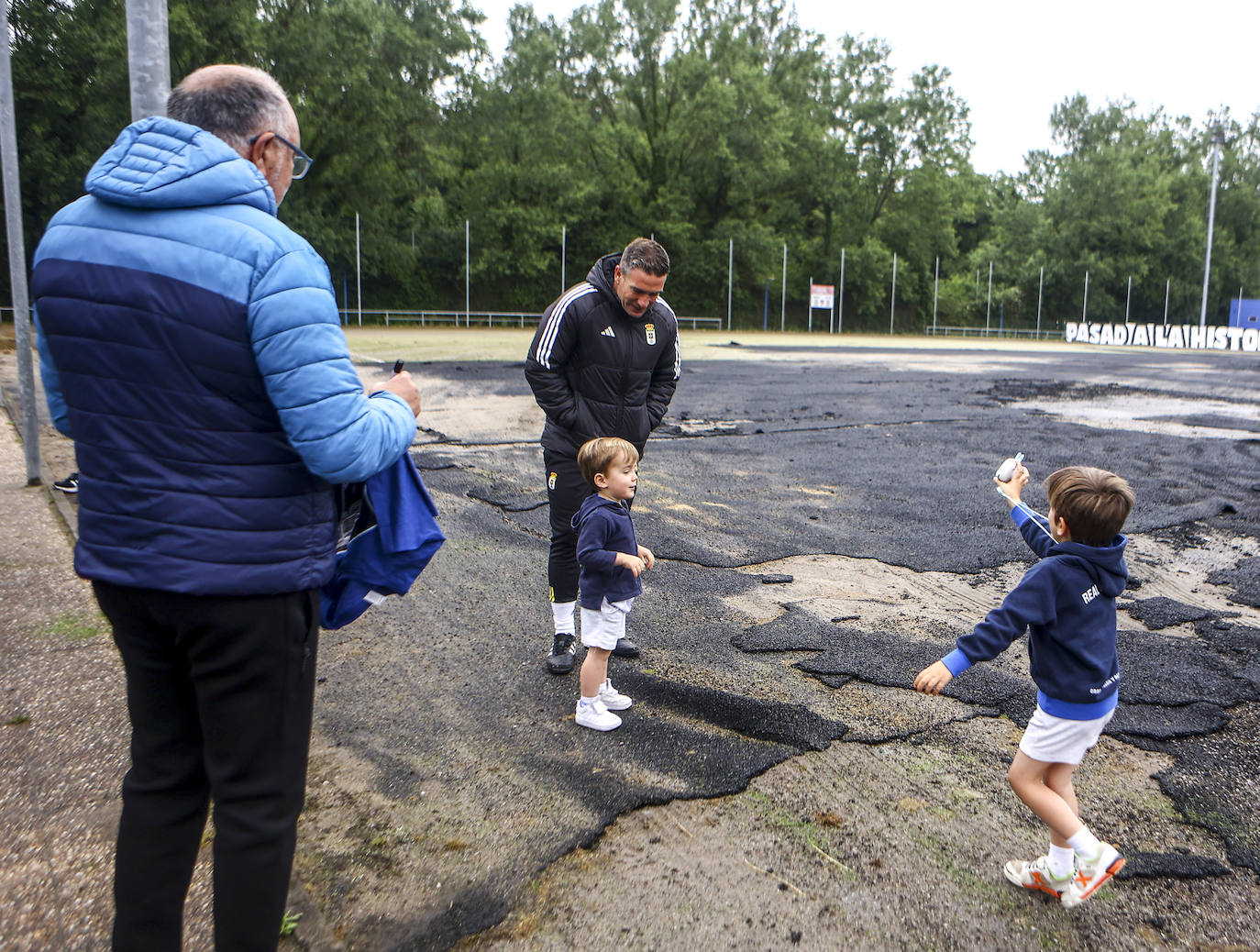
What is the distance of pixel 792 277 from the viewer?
187 feet

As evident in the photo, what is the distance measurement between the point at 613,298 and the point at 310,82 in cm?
4331

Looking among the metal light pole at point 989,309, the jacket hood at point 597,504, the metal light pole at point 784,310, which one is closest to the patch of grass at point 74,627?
the jacket hood at point 597,504

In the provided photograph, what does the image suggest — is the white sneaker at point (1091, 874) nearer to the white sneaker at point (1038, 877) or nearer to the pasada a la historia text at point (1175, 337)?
the white sneaker at point (1038, 877)

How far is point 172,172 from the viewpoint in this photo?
1.83m

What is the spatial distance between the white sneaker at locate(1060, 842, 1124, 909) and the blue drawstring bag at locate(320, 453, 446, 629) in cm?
199

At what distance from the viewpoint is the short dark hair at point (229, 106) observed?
197 cm

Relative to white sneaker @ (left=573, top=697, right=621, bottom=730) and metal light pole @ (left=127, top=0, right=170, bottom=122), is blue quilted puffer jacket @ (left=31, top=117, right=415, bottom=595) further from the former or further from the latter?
metal light pole @ (left=127, top=0, right=170, bottom=122)

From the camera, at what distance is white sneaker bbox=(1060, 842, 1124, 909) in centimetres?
265

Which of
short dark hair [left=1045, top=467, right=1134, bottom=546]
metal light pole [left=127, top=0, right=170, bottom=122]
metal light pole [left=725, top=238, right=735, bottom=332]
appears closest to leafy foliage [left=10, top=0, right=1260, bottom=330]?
metal light pole [left=725, top=238, right=735, bottom=332]

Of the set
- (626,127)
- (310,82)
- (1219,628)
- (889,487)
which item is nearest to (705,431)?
(889,487)

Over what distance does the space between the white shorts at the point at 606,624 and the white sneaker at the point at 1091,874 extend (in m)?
1.76

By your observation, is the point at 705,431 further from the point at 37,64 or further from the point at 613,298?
the point at 37,64

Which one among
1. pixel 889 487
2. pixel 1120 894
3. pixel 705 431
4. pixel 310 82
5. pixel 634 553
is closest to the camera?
pixel 1120 894

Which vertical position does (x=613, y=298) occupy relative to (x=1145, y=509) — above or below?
above
